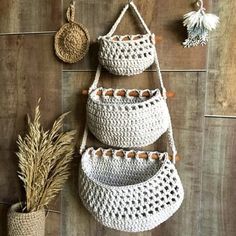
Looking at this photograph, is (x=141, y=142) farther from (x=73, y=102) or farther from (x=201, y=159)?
(x=73, y=102)

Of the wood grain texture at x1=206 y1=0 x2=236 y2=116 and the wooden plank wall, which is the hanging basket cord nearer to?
the wooden plank wall

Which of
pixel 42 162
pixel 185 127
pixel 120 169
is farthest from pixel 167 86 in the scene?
pixel 42 162

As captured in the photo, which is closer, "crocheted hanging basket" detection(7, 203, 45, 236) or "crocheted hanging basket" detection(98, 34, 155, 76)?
"crocheted hanging basket" detection(98, 34, 155, 76)

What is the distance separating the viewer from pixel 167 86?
0.98 meters

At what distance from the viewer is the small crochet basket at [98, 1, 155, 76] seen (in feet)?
3.01

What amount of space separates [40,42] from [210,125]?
625 millimetres

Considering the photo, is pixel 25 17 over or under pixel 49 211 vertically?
over

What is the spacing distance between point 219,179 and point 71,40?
624mm

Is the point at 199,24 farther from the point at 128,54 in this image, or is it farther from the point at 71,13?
the point at 71,13

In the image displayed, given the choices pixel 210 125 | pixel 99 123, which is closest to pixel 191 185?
pixel 210 125

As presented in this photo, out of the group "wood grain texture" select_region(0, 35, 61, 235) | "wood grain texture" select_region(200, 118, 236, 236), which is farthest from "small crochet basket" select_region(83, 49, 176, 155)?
"wood grain texture" select_region(0, 35, 61, 235)

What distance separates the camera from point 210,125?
95cm

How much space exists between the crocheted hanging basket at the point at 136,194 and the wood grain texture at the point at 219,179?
3.7 inches

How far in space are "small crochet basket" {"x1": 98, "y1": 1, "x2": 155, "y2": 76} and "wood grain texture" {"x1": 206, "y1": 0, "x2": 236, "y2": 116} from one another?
0.18 m
